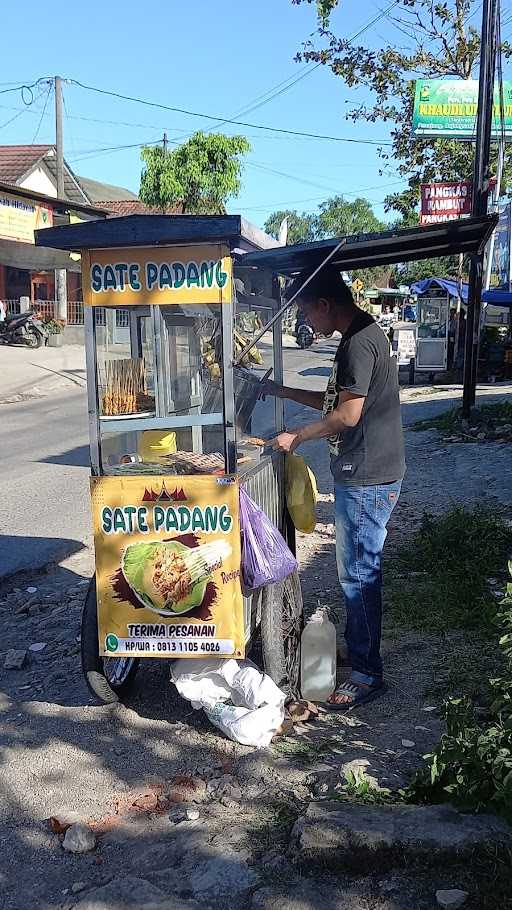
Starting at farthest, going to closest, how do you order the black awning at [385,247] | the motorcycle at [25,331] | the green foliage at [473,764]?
the motorcycle at [25,331] → the black awning at [385,247] → the green foliage at [473,764]

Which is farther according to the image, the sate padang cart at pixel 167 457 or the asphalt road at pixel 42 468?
the asphalt road at pixel 42 468

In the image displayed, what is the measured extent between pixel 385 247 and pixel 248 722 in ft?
6.98

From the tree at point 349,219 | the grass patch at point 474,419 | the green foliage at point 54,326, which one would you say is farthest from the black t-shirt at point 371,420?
the tree at point 349,219

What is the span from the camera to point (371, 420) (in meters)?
3.87

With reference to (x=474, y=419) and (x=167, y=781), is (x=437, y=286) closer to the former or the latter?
(x=474, y=419)

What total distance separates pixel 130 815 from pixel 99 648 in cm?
78

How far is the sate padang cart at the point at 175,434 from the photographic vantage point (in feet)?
11.3

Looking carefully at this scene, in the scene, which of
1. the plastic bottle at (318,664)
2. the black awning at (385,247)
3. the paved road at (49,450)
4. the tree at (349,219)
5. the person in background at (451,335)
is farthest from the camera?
the tree at (349,219)

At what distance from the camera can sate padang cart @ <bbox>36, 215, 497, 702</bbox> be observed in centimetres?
344

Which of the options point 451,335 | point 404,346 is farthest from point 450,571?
point 404,346

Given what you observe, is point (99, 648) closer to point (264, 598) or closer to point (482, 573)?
point (264, 598)

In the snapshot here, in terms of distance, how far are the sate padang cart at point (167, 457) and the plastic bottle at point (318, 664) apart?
69 millimetres

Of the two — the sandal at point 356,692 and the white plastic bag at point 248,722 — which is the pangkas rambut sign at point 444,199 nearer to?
the sandal at point 356,692

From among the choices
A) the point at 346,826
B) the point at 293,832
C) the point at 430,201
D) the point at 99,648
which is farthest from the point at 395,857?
the point at 430,201
